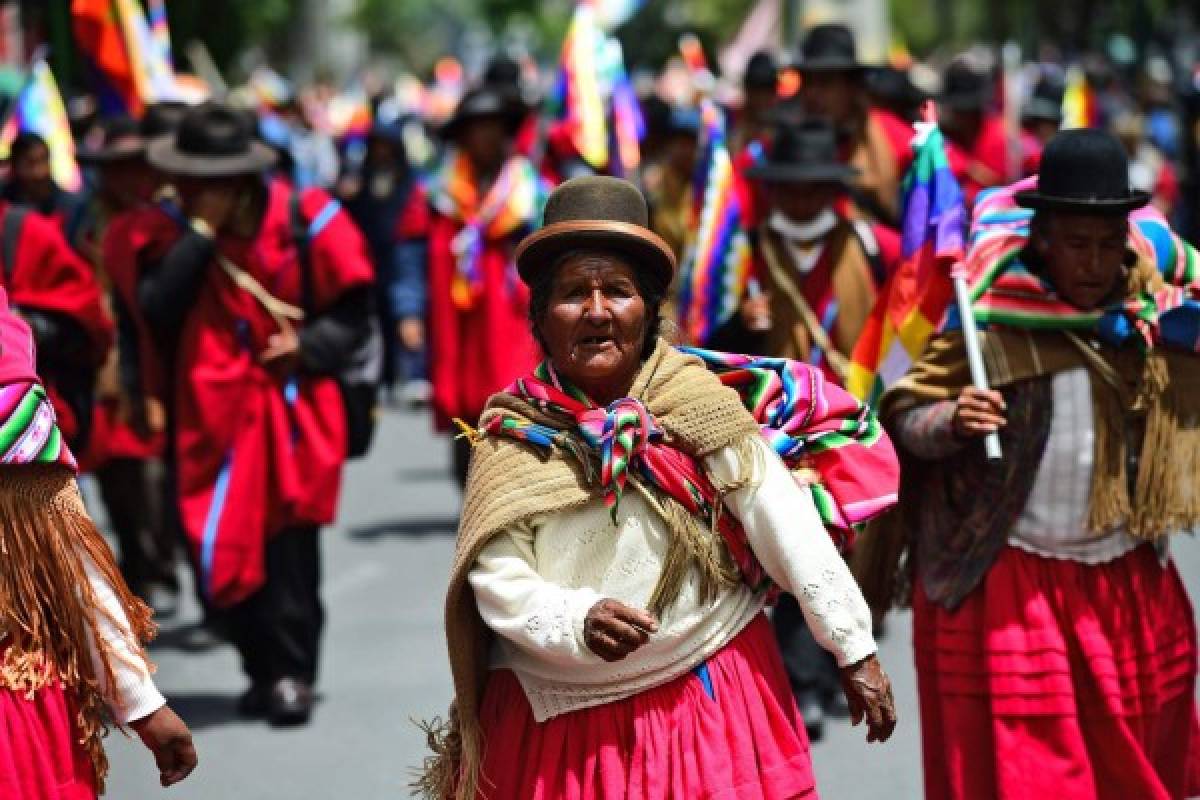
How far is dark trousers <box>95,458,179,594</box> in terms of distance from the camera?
10.9 meters

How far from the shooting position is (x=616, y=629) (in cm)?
447

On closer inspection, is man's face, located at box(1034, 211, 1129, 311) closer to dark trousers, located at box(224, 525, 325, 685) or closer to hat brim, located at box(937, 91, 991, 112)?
dark trousers, located at box(224, 525, 325, 685)

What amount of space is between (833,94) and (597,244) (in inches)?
251

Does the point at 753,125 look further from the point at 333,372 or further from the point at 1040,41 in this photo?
the point at 1040,41

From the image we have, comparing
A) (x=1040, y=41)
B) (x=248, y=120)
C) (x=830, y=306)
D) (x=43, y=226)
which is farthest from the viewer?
(x=1040, y=41)

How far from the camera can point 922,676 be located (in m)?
6.21

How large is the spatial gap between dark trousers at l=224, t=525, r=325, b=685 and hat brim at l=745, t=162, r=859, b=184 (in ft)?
6.82

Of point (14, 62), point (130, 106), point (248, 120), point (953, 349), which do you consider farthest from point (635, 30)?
point (953, 349)

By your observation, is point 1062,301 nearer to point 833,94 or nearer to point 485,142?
point 833,94

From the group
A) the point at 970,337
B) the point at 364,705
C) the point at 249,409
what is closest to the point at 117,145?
the point at 249,409

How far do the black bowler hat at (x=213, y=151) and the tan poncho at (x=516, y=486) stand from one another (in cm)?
369

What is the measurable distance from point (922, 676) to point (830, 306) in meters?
2.28

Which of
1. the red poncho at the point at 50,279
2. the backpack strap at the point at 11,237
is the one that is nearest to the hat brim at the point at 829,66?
the red poncho at the point at 50,279

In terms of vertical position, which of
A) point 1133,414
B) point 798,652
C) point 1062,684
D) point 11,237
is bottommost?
point 798,652
